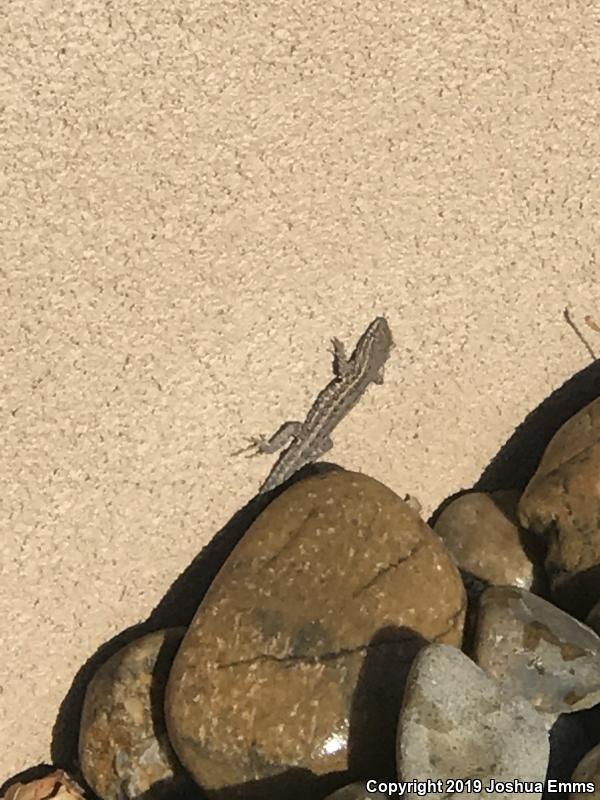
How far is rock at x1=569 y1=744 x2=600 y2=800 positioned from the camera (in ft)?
8.53

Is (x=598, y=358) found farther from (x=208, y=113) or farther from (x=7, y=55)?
(x=7, y=55)

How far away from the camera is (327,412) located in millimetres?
3420

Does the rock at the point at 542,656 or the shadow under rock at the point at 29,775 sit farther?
the shadow under rock at the point at 29,775

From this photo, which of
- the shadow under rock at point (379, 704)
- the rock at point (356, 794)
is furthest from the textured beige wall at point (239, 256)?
the rock at point (356, 794)

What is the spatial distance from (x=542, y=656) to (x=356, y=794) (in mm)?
666

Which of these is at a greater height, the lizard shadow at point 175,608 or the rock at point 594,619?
the lizard shadow at point 175,608

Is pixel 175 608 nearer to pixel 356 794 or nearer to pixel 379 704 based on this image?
pixel 379 704

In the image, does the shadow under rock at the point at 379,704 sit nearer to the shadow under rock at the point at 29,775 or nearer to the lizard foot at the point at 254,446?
the lizard foot at the point at 254,446

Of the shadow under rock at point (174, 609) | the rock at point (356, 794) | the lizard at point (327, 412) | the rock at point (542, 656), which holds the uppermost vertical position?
the lizard at point (327, 412)

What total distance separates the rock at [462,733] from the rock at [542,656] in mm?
163

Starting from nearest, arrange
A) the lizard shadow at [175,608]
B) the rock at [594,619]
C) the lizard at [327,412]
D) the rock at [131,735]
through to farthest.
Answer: the rock at [594,619], the rock at [131,735], the lizard at [327,412], the lizard shadow at [175,608]

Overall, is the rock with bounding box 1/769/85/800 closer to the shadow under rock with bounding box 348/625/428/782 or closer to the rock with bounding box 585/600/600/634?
the shadow under rock with bounding box 348/625/428/782

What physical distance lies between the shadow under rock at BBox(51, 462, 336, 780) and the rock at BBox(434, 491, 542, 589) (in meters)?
0.55

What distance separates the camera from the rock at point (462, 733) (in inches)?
103
